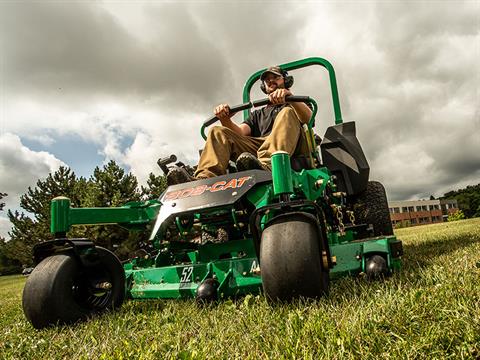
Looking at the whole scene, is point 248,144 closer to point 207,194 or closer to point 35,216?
point 207,194

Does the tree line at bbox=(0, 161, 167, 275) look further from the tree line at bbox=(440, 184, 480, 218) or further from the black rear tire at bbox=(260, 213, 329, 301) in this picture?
the tree line at bbox=(440, 184, 480, 218)

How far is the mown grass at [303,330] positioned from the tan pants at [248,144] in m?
1.36

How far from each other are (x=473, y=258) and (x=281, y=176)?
1.96 meters

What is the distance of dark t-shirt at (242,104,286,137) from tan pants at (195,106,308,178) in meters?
0.54

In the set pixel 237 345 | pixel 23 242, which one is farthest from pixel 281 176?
pixel 23 242

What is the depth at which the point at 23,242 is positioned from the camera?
27672mm

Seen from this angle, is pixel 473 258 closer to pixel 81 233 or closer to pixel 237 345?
pixel 237 345

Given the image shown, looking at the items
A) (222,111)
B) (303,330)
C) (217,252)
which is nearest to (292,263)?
(303,330)

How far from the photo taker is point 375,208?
5051mm

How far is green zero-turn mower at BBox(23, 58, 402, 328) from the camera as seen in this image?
211 cm

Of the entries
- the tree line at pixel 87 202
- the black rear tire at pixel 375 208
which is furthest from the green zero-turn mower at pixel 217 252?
the tree line at pixel 87 202

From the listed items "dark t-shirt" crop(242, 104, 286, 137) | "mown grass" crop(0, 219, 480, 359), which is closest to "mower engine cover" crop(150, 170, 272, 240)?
"mown grass" crop(0, 219, 480, 359)

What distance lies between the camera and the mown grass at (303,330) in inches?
55.6

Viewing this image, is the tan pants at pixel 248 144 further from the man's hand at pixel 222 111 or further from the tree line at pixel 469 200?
the tree line at pixel 469 200
